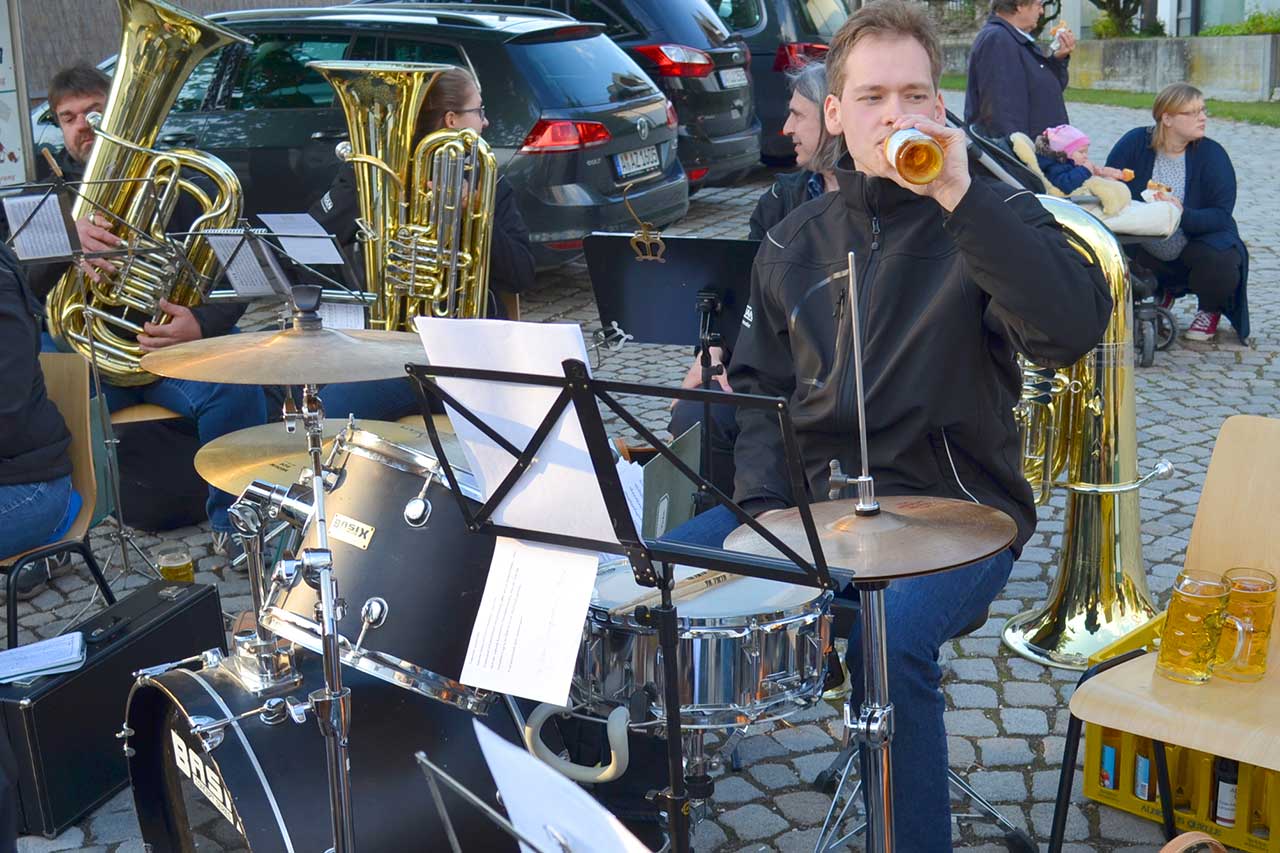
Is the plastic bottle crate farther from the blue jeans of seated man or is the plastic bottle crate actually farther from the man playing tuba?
the man playing tuba

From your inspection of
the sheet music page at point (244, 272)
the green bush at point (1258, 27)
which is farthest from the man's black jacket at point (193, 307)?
the green bush at point (1258, 27)

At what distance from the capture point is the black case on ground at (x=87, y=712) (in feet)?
10.4

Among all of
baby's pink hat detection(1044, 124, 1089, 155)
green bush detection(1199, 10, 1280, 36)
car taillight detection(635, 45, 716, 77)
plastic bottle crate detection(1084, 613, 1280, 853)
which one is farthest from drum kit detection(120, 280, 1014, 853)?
green bush detection(1199, 10, 1280, 36)

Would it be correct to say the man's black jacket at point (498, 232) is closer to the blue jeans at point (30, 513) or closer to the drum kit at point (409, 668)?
the blue jeans at point (30, 513)

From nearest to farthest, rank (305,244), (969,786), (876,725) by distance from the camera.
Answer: (876,725)
(969,786)
(305,244)

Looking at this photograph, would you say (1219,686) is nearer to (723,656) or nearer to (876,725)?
(876,725)

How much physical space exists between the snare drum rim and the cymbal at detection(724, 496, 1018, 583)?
0.56 meters

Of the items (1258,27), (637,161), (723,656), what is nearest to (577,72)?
(637,161)

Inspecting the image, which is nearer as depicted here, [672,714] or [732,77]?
[672,714]

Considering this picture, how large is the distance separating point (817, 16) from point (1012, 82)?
3.93 metres

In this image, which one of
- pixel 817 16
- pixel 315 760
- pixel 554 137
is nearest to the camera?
pixel 315 760

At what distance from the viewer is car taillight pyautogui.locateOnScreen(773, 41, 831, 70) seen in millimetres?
10391

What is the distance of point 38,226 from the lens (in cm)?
395

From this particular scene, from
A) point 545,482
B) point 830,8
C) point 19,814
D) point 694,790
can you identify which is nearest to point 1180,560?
point 694,790
